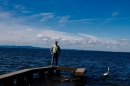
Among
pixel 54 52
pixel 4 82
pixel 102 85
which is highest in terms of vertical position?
pixel 54 52

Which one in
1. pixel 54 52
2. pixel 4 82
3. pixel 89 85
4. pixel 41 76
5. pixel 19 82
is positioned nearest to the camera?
pixel 4 82

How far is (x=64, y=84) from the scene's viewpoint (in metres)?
13.9

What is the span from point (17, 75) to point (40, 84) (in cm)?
192

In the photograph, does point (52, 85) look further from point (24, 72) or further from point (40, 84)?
point (24, 72)

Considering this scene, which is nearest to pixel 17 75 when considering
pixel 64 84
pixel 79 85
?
pixel 64 84

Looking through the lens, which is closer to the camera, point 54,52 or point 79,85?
point 79,85

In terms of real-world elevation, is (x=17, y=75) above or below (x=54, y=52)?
below

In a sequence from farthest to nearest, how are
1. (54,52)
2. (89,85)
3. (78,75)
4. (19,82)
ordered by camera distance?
(54,52) < (78,75) < (89,85) < (19,82)

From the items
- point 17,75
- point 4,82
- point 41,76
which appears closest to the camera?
point 4,82

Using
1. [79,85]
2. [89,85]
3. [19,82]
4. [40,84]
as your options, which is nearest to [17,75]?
[19,82]

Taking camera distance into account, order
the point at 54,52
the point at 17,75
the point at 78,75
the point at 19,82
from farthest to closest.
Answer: the point at 54,52
the point at 78,75
the point at 19,82
the point at 17,75

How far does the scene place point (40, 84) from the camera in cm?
1363

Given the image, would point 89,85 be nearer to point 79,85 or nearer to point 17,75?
point 79,85

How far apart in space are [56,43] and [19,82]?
659 cm
